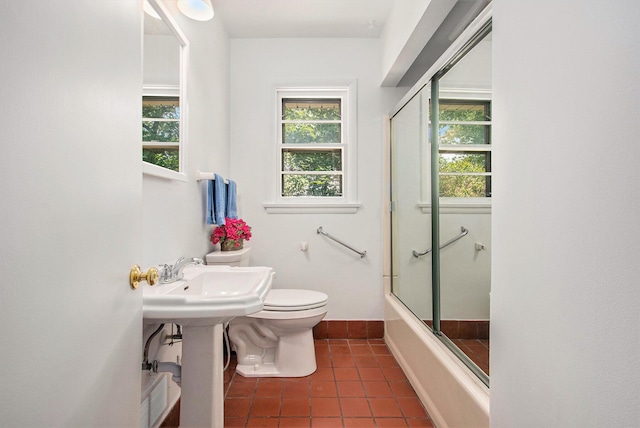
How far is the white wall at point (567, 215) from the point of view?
0.59m

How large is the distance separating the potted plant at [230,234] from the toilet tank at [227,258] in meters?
0.05

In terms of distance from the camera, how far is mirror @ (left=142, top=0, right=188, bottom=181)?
51.6 inches

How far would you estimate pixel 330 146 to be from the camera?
2680 mm

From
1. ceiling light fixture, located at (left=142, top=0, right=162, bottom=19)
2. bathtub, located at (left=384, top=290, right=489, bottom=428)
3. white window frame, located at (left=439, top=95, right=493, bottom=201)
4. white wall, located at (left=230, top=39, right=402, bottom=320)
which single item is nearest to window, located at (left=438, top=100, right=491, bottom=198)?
white window frame, located at (left=439, top=95, right=493, bottom=201)

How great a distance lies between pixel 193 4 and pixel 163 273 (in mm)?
1304

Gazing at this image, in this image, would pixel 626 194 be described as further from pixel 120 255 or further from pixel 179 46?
pixel 179 46

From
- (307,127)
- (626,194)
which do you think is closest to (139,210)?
(626,194)

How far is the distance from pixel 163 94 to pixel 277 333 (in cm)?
149

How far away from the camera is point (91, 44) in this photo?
0.64m

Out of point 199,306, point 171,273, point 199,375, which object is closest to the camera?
point 199,306

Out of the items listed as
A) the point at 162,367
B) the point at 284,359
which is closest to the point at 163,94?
the point at 162,367

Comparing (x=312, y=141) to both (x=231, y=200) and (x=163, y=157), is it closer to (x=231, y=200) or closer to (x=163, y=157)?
(x=231, y=200)

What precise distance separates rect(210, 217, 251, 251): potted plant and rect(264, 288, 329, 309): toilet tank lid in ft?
1.36

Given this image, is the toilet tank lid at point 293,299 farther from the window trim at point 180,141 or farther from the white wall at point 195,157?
the window trim at point 180,141
